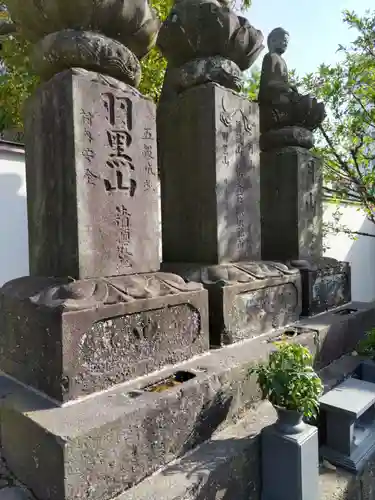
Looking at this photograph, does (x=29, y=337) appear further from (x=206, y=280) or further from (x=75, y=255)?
(x=206, y=280)

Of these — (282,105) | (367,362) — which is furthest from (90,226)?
(282,105)

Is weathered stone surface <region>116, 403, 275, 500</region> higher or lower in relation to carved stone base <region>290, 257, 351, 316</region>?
lower

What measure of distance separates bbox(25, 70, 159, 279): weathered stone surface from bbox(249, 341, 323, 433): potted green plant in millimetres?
1068

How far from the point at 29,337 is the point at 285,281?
7.37 feet

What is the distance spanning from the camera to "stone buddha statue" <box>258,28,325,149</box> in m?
4.11

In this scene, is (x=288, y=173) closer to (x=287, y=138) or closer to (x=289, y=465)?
(x=287, y=138)

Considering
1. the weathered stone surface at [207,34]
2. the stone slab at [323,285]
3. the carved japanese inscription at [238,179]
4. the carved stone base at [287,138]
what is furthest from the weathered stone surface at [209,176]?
the carved stone base at [287,138]

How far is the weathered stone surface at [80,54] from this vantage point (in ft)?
7.25

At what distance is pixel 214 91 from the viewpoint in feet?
9.71

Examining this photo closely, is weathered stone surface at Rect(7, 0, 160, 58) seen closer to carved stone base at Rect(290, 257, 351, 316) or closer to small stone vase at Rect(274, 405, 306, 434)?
small stone vase at Rect(274, 405, 306, 434)

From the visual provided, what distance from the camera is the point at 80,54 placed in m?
2.21

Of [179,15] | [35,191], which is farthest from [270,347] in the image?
[179,15]

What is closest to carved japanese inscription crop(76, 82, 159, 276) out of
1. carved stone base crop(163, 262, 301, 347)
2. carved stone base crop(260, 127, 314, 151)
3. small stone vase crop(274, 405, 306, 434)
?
carved stone base crop(163, 262, 301, 347)

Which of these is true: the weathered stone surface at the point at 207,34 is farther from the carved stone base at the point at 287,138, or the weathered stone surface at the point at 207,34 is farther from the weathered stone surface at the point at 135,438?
the weathered stone surface at the point at 135,438
